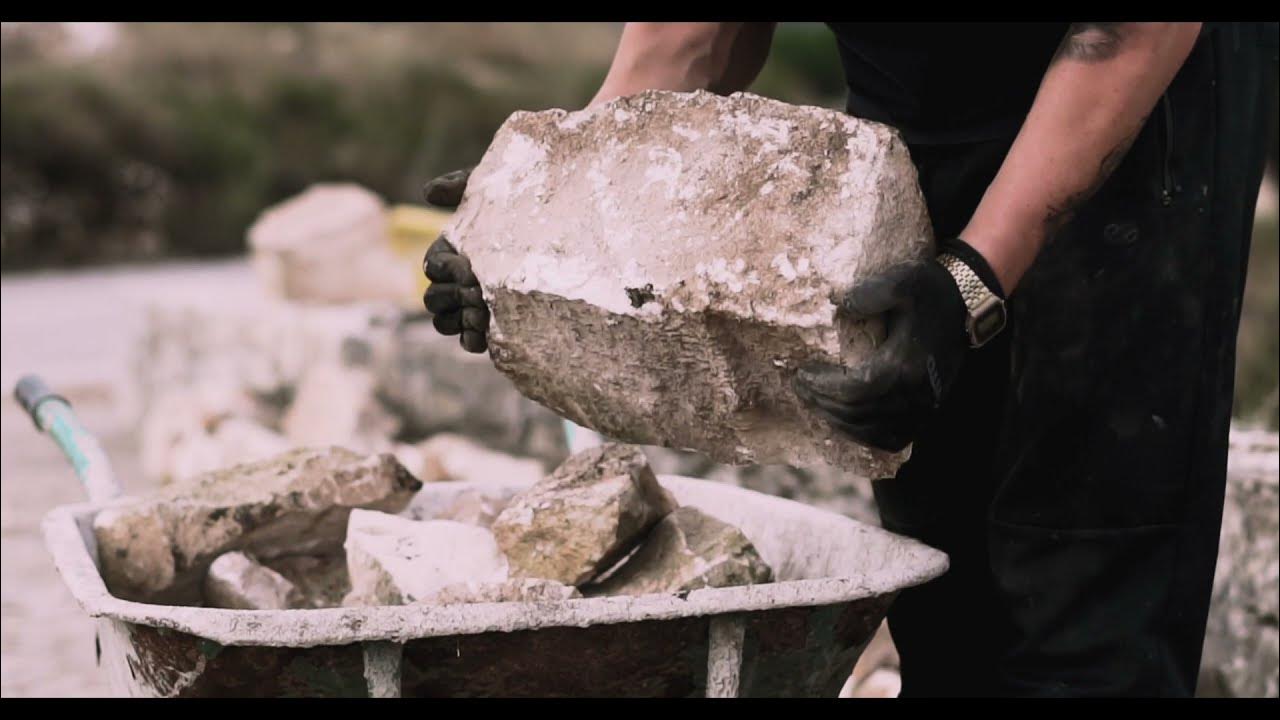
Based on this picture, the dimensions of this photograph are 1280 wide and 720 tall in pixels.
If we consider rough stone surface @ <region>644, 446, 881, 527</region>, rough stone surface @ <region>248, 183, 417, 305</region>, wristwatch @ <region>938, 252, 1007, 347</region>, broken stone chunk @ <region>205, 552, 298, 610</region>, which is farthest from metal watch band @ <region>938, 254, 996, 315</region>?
rough stone surface @ <region>248, 183, 417, 305</region>

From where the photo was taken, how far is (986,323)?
5.94 ft

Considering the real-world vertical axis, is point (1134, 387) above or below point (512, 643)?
above

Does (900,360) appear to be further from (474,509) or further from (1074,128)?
(474,509)

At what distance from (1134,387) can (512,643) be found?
0.91 meters

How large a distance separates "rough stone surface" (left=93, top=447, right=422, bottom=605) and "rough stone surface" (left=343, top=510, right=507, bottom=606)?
14 cm

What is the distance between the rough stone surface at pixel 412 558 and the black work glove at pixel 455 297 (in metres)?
0.27

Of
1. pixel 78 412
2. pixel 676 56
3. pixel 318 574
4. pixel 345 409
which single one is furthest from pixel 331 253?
pixel 676 56

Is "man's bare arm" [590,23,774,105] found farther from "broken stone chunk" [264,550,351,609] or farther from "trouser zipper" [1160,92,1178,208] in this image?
"broken stone chunk" [264,550,351,609]

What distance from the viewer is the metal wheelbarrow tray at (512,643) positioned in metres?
1.74

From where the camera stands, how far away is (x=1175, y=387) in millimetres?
2039

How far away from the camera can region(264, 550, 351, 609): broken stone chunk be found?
2330 mm

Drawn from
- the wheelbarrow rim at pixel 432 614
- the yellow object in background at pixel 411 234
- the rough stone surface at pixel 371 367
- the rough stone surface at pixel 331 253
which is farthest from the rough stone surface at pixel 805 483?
the yellow object in background at pixel 411 234

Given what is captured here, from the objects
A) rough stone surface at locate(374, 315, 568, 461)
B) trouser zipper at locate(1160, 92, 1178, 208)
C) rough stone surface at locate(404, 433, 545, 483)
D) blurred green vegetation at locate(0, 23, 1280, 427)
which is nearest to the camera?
trouser zipper at locate(1160, 92, 1178, 208)

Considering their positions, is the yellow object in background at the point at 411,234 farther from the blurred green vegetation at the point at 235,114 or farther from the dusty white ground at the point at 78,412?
the blurred green vegetation at the point at 235,114
